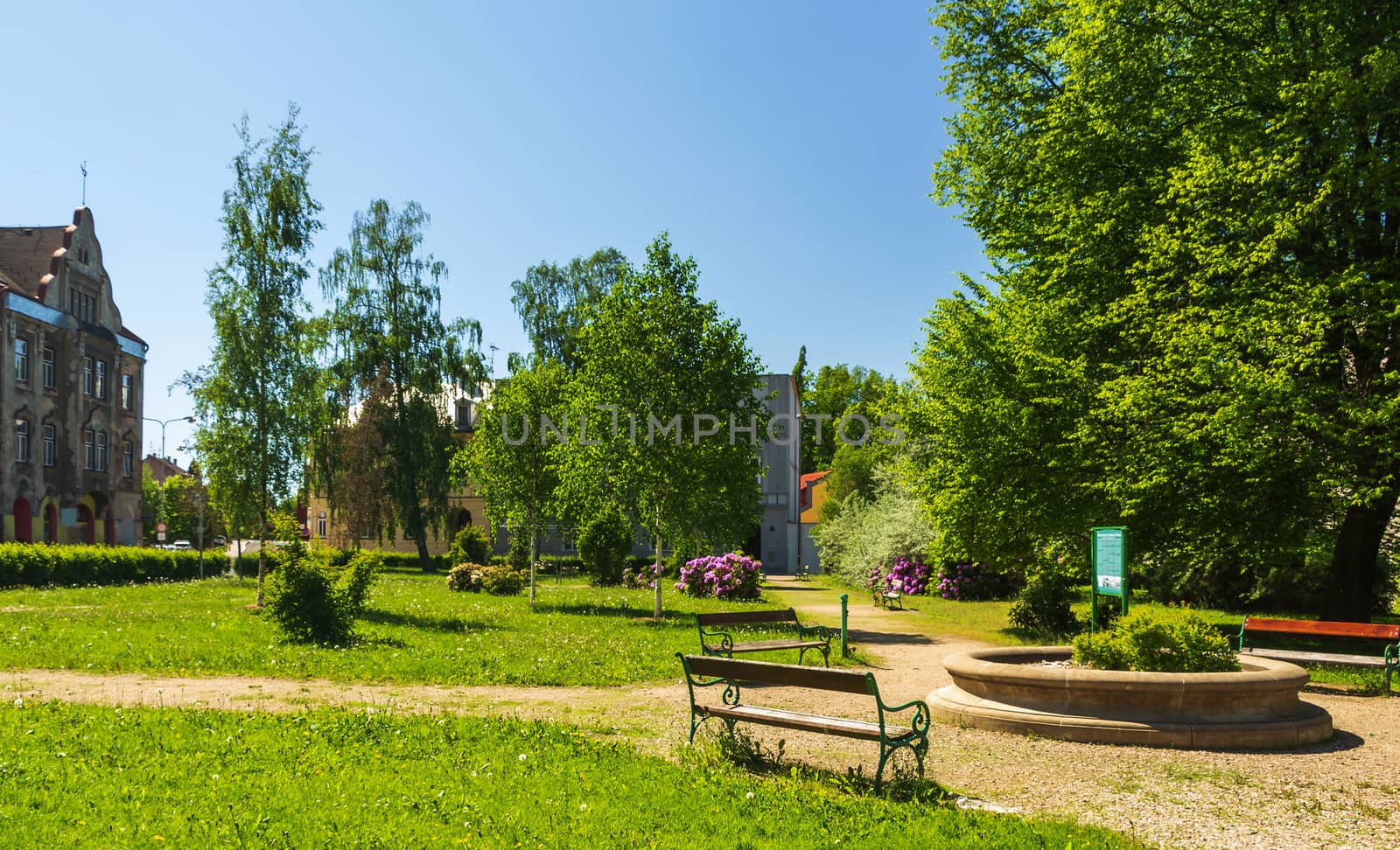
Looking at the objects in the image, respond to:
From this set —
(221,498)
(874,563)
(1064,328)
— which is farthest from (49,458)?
(1064,328)

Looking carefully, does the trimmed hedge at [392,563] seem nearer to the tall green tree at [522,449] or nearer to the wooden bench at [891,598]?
the tall green tree at [522,449]

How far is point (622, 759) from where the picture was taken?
24.5 feet

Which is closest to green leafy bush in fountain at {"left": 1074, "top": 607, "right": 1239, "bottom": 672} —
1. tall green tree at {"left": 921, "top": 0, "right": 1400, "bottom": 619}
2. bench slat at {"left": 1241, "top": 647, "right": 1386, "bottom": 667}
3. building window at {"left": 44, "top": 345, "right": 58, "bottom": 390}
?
bench slat at {"left": 1241, "top": 647, "right": 1386, "bottom": 667}

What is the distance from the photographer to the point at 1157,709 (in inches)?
341

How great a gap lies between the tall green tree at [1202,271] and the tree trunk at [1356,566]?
39 millimetres

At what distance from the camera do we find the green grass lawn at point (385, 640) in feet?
41.0

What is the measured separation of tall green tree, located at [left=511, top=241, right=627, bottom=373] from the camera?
145 ft

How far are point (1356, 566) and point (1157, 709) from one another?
1148 centimetres

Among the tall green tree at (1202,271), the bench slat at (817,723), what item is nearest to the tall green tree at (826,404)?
the tall green tree at (1202,271)

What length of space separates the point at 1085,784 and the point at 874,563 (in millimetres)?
26360

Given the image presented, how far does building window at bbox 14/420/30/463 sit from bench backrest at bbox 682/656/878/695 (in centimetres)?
4123

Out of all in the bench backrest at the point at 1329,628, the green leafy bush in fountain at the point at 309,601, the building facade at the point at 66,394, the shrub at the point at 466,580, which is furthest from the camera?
the building facade at the point at 66,394

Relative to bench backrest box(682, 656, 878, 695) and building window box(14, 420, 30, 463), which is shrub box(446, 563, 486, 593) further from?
bench backrest box(682, 656, 878, 695)

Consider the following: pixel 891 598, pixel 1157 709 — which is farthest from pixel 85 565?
pixel 1157 709
